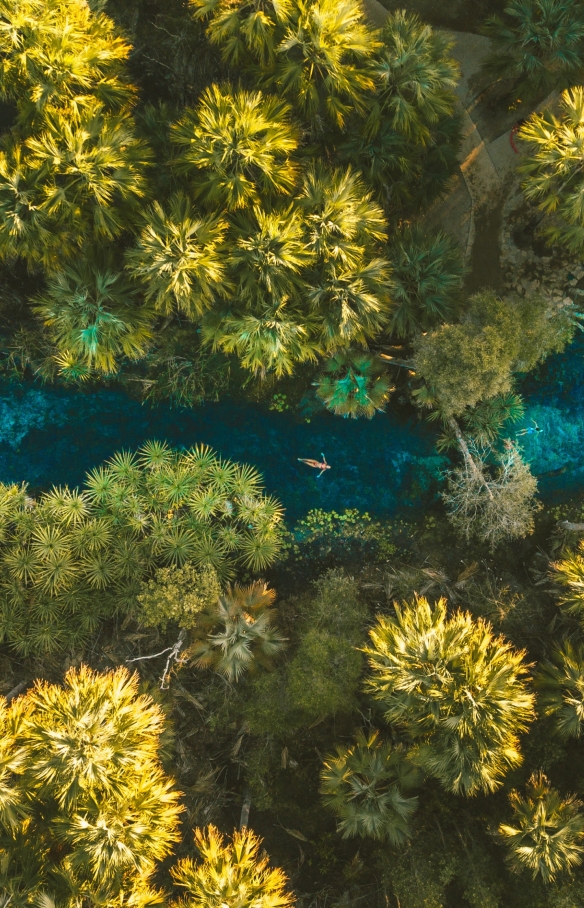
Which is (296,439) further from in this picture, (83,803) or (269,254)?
(83,803)

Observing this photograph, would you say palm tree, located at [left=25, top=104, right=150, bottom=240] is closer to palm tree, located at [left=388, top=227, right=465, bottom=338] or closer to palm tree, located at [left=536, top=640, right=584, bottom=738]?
palm tree, located at [left=388, top=227, right=465, bottom=338]

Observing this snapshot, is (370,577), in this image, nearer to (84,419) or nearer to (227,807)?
(227,807)

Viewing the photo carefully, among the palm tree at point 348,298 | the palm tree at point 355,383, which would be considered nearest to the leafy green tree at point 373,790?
the palm tree at point 355,383

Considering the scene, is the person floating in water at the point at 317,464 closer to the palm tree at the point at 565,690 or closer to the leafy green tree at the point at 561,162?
the palm tree at the point at 565,690

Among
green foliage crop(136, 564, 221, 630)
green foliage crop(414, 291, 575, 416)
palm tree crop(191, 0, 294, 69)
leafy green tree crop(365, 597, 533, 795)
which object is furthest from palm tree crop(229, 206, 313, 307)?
leafy green tree crop(365, 597, 533, 795)

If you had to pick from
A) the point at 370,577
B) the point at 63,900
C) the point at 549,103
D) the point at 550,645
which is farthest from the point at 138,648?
the point at 549,103
